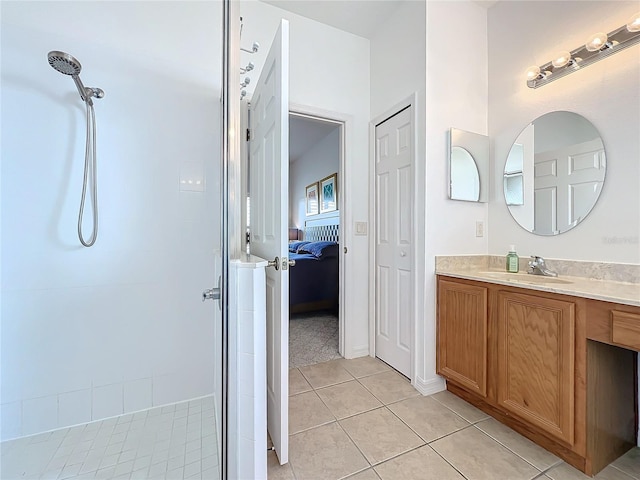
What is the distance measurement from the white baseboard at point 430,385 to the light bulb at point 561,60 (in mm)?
2083

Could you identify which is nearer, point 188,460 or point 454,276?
point 188,460

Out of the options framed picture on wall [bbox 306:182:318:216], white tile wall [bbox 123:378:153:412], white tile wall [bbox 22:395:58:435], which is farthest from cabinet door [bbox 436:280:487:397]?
framed picture on wall [bbox 306:182:318:216]

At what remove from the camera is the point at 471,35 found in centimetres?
203

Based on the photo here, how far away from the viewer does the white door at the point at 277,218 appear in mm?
1189

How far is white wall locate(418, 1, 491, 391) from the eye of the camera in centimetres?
185

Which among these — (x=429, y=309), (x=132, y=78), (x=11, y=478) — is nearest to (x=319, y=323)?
(x=429, y=309)

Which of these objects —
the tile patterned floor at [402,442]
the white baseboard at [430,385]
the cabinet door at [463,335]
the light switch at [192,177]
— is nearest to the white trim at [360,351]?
the tile patterned floor at [402,442]

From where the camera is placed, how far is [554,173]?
5.72ft

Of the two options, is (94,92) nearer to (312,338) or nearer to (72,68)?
(72,68)

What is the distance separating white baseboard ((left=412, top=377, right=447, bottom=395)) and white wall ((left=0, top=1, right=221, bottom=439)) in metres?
1.39

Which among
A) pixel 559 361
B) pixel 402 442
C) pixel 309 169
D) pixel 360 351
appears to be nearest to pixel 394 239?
pixel 360 351

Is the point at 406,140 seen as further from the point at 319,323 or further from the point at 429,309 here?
the point at 319,323

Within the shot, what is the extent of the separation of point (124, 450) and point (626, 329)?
2224mm

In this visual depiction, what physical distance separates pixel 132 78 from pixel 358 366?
8.18 ft
